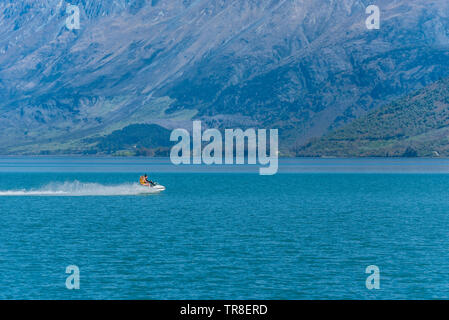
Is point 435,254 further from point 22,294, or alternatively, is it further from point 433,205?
point 433,205

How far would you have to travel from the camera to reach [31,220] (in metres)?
140

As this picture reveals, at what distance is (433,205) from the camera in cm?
18162

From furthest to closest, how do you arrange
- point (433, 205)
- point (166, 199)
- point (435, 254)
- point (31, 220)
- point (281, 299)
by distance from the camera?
1. point (166, 199)
2. point (433, 205)
3. point (31, 220)
4. point (435, 254)
5. point (281, 299)
